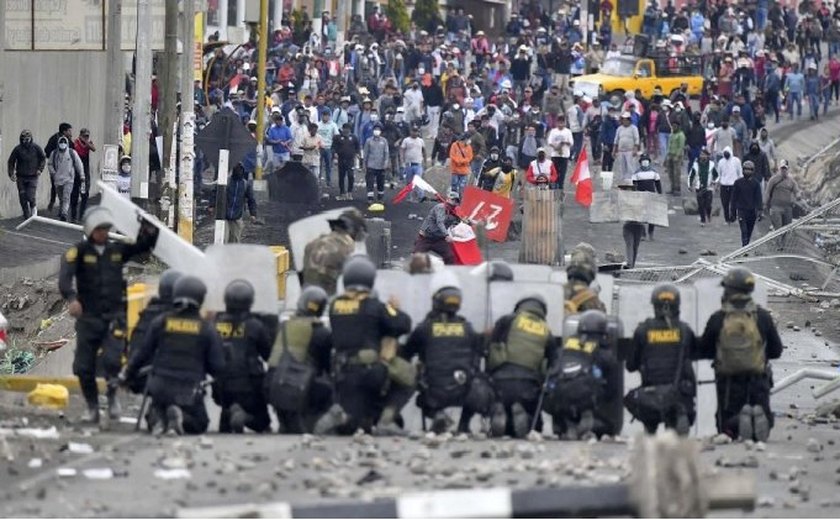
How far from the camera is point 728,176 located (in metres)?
36.7

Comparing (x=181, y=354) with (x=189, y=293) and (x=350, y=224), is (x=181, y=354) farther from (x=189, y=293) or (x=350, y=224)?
(x=350, y=224)

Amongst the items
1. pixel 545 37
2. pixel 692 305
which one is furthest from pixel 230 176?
pixel 545 37

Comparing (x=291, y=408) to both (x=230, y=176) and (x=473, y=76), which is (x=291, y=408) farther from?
(x=473, y=76)

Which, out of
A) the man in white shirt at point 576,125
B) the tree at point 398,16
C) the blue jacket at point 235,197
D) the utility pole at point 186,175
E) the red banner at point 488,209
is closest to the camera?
the red banner at point 488,209

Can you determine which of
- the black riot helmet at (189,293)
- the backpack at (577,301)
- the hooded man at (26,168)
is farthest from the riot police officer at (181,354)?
the hooded man at (26,168)

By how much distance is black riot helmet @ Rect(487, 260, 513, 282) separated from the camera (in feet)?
58.2

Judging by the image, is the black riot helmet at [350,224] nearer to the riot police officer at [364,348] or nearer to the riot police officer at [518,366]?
the riot police officer at [364,348]

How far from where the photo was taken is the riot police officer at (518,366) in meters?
17.1

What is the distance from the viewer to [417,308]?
17672mm

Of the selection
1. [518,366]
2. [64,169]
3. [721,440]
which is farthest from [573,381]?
[64,169]

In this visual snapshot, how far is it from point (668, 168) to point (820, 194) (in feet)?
9.56

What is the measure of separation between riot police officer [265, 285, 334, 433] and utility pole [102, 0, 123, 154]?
15084 millimetres

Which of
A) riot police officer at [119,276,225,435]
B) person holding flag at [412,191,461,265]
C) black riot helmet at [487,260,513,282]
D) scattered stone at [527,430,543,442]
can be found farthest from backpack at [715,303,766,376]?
person holding flag at [412,191,461,265]

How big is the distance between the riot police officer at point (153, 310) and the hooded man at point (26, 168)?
15229 mm
